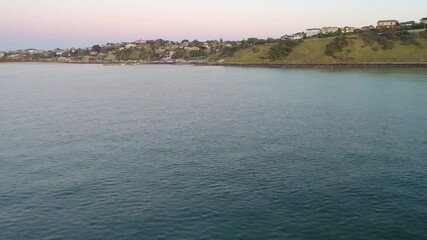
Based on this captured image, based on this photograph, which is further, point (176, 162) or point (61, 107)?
point (61, 107)

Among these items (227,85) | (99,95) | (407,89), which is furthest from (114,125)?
(407,89)

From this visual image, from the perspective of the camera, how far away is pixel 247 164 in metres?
61.7

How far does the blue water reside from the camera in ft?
140

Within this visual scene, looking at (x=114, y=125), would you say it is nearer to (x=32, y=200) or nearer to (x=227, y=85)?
(x=32, y=200)

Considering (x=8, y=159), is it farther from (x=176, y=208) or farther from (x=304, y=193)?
(x=304, y=193)

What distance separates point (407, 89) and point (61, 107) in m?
113

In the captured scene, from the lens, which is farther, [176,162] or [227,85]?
[227,85]

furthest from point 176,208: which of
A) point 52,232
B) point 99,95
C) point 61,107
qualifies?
point 99,95

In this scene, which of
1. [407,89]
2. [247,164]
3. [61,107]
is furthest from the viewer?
[407,89]

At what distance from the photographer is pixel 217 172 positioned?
192 feet

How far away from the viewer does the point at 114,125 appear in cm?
9238

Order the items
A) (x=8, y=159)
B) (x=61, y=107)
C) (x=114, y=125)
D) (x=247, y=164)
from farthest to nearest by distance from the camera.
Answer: (x=61, y=107), (x=114, y=125), (x=8, y=159), (x=247, y=164)

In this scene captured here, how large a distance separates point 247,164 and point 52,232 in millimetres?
29976

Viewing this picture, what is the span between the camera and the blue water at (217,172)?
140 ft
